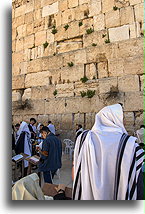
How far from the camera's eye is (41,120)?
8094 millimetres

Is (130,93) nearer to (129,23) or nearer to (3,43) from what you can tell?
(129,23)

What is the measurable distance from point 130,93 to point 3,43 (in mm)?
5094

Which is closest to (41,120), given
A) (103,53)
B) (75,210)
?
(103,53)

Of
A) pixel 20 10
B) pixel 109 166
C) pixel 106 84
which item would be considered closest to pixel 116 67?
pixel 106 84

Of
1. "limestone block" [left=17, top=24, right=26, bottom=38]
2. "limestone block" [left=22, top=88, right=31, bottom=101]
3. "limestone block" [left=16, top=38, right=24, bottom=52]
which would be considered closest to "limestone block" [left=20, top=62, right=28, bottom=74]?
"limestone block" [left=16, top=38, right=24, bottom=52]

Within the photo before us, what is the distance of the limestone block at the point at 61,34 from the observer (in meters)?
8.12

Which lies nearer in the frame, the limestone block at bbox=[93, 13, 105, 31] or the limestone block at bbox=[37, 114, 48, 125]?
the limestone block at bbox=[93, 13, 105, 31]

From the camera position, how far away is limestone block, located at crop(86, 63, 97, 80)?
729 centimetres

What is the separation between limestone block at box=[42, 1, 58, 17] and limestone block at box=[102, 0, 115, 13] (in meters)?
2.27

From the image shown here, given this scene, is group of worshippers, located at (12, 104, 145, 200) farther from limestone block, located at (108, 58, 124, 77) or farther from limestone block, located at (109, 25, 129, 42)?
limestone block, located at (109, 25, 129, 42)

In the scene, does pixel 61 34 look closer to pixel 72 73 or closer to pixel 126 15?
pixel 72 73

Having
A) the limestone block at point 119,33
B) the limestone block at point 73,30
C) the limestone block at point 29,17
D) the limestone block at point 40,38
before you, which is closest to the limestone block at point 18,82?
the limestone block at point 40,38

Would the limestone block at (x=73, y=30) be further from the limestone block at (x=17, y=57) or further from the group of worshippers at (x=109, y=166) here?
the group of worshippers at (x=109, y=166)

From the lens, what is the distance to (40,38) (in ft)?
28.8
